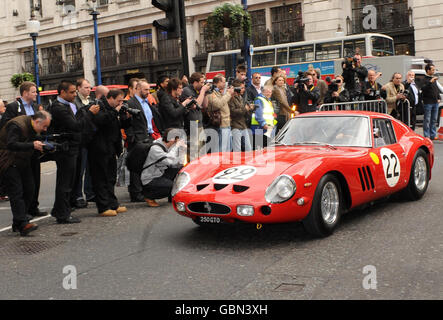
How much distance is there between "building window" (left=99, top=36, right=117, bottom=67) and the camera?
43281 mm

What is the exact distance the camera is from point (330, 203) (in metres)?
5.78

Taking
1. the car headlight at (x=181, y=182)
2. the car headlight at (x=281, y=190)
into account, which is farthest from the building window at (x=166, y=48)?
the car headlight at (x=281, y=190)

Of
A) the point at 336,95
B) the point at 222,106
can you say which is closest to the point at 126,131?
the point at 222,106

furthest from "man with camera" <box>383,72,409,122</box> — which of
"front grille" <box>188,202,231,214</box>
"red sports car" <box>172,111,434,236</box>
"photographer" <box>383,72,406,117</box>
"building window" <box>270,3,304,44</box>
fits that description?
"building window" <box>270,3,304,44</box>

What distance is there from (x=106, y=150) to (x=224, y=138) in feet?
9.17

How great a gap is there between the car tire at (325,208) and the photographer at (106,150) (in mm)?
3124

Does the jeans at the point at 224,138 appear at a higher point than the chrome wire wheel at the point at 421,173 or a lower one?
higher

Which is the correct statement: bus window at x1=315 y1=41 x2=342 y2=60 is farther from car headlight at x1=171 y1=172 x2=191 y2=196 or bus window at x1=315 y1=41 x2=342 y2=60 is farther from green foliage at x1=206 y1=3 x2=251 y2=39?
car headlight at x1=171 y1=172 x2=191 y2=196

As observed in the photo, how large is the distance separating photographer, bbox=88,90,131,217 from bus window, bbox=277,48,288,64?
19.8m

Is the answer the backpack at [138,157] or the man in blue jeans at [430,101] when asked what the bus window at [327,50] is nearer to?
the man in blue jeans at [430,101]

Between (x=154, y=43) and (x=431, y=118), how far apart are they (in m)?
28.2

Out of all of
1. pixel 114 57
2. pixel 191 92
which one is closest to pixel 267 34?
pixel 114 57

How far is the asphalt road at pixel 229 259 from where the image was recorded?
4.16 m

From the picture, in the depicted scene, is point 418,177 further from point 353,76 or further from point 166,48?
point 166,48
